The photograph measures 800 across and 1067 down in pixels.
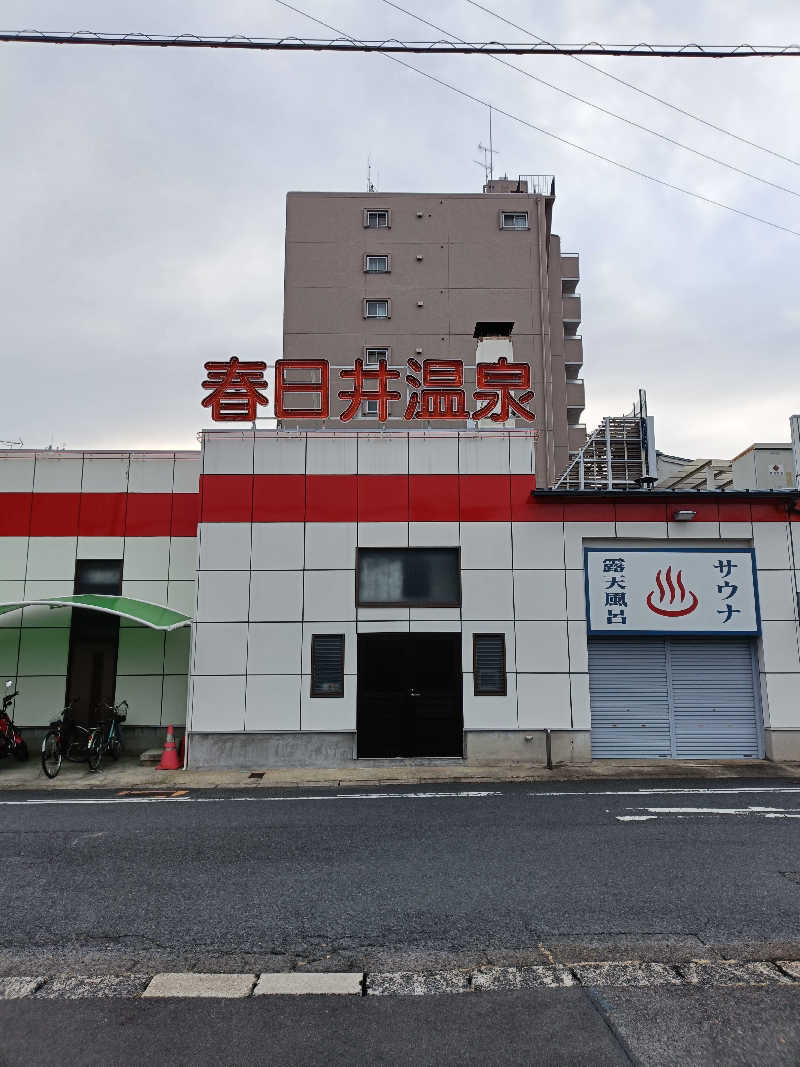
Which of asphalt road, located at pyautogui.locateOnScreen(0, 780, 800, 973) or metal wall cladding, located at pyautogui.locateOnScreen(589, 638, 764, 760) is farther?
metal wall cladding, located at pyautogui.locateOnScreen(589, 638, 764, 760)

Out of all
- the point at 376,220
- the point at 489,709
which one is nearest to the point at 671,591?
the point at 489,709

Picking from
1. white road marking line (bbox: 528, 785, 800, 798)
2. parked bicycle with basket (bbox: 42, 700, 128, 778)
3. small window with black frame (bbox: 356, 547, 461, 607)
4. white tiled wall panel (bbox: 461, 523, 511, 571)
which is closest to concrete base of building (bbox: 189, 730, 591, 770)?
parked bicycle with basket (bbox: 42, 700, 128, 778)

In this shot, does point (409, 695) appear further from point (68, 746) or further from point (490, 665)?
point (68, 746)

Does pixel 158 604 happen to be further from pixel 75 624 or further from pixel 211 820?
pixel 211 820

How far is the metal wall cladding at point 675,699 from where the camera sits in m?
15.9

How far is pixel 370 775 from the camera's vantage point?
1431 cm

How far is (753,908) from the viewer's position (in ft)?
21.7

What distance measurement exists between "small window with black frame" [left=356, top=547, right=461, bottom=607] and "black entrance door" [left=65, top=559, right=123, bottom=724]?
6.42 meters

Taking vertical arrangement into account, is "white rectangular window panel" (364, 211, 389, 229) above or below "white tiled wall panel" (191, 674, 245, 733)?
above

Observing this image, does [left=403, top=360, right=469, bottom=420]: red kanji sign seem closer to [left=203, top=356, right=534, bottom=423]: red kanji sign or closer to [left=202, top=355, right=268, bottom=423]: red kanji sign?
[left=203, top=356, right=534, bottom=423]: red kanji sign

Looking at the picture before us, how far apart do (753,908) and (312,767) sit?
400 inches

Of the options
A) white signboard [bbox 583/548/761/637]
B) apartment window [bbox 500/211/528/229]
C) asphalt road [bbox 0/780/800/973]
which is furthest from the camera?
apartment window [bbox 500/211/528/229]

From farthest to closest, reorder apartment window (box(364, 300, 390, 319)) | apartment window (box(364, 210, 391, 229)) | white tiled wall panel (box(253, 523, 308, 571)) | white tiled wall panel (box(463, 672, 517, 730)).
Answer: apartment window (box(364, 210, 391, 229)) → apartment window (box(364, 300, 390, 319)) → white tiled wall panel (box(253, 523, 308, 571)) → white tiled wall panel (box(463, 672, 517, 730))

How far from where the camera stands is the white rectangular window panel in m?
37.8
